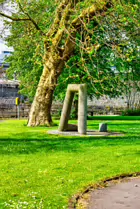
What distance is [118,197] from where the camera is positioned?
270 inches

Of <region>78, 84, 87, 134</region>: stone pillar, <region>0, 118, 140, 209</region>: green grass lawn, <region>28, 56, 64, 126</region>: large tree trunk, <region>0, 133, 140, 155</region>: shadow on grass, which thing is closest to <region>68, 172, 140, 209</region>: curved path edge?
<region>0, 118, 140, 209</region>: green grass lawn

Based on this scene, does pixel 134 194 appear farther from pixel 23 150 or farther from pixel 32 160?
pixel 23 150

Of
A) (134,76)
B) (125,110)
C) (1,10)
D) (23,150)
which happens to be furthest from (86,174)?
(125,110)

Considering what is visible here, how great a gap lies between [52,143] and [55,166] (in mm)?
4367

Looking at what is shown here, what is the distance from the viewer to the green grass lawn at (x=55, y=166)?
22.2 feet

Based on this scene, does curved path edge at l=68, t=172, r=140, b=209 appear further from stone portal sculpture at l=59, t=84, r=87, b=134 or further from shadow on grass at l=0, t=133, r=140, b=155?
stone portal sculpture at l=59, t=84, r=87, b=134

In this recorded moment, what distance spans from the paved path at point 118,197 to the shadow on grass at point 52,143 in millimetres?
4284

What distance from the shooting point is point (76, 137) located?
15945mm

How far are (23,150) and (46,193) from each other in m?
5.13

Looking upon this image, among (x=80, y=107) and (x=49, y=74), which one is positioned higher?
(x=49, y=74)

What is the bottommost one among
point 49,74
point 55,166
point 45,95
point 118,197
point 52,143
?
point 118,197

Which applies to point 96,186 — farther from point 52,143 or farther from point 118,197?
point 52,143

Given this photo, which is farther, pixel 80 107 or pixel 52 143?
pixel 80 107

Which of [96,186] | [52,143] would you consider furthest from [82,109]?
[96,186]
